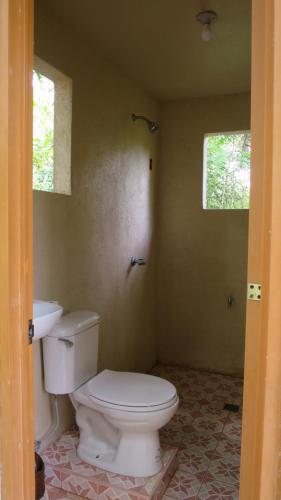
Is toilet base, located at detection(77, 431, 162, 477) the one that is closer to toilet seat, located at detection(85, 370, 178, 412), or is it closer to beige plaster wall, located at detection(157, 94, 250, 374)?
toilet seat, located at detection(85, 370, 178, 412)

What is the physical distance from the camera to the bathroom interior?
1.96 m

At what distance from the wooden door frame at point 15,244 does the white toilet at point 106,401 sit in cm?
70

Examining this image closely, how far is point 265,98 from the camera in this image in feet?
2.80

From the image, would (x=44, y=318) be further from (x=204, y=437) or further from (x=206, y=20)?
(x=206, y=20)

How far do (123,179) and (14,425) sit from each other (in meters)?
1.98

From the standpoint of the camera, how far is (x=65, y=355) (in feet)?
6.36

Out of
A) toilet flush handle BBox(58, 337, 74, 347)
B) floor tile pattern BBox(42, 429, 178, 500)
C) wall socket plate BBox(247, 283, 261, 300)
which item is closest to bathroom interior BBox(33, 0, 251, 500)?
floor tile pattern BBox(42, 429, 178, 500)

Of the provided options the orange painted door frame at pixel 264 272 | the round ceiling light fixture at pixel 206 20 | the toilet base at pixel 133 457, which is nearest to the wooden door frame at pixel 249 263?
the orange painted door frame at pixel 264 272

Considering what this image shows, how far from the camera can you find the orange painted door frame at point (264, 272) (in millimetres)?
822

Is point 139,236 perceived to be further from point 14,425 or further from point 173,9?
point 14,425

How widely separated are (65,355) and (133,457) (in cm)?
59

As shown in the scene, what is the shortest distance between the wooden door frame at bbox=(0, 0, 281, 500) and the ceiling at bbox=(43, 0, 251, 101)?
1.02 m

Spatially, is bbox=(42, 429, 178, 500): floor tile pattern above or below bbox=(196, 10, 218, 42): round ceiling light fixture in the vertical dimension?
below

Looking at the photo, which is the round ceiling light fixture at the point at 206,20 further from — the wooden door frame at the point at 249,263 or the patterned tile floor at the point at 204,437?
the patterned tile floor at the point at 204,437
